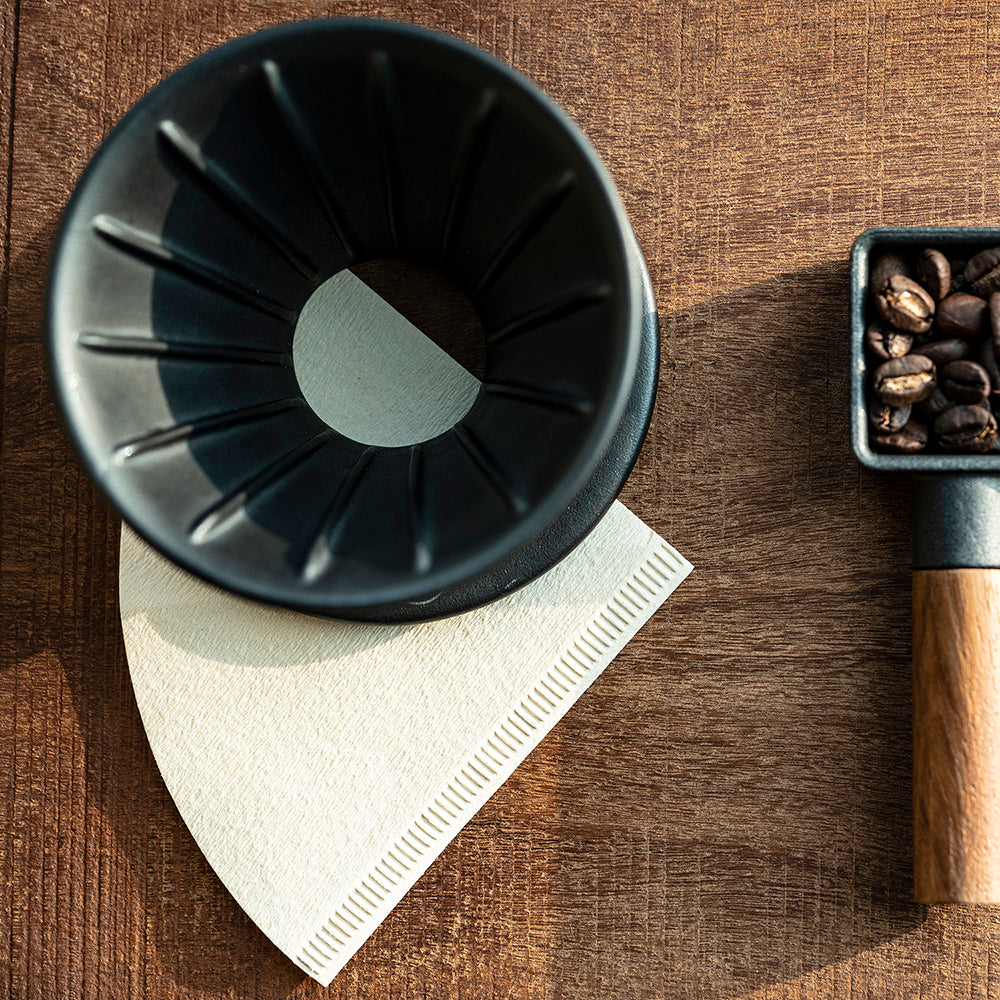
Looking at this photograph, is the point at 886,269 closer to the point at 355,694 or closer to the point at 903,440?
the point at 903,440

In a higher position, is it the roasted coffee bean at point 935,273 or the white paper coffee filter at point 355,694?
the roasted coffee bean at point 935,273

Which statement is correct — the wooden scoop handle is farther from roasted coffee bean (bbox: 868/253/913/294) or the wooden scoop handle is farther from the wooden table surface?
roasted coffee bean (bbox: 868/253/913/294)

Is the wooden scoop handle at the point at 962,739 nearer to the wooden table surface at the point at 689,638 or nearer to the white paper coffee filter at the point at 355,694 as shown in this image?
the wooden table surface at the point at 689,638

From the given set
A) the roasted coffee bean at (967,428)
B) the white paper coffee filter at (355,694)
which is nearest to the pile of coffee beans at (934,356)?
the roasted coffee bean at (967,428)

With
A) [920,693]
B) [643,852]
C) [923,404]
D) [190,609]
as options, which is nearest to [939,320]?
[923,404]

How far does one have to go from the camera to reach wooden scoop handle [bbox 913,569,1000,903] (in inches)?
21.0

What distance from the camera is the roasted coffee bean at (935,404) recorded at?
535 millimetres

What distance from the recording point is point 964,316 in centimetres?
53

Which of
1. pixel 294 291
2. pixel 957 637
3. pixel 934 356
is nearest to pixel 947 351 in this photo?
→ pixel 934 356

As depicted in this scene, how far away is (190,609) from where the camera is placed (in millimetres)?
580

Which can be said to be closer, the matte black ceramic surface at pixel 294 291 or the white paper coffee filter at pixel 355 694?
the matte black ceramic surface at pixel 294 291

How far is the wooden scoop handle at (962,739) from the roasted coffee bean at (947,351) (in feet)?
0.38

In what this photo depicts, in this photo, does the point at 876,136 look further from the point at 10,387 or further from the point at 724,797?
the point at 10,387

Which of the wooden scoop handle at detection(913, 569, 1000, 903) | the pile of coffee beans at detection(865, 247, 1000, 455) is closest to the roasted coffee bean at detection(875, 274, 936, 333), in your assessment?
the pile of coffee beans at detection(865, 247, 1000, 455)
